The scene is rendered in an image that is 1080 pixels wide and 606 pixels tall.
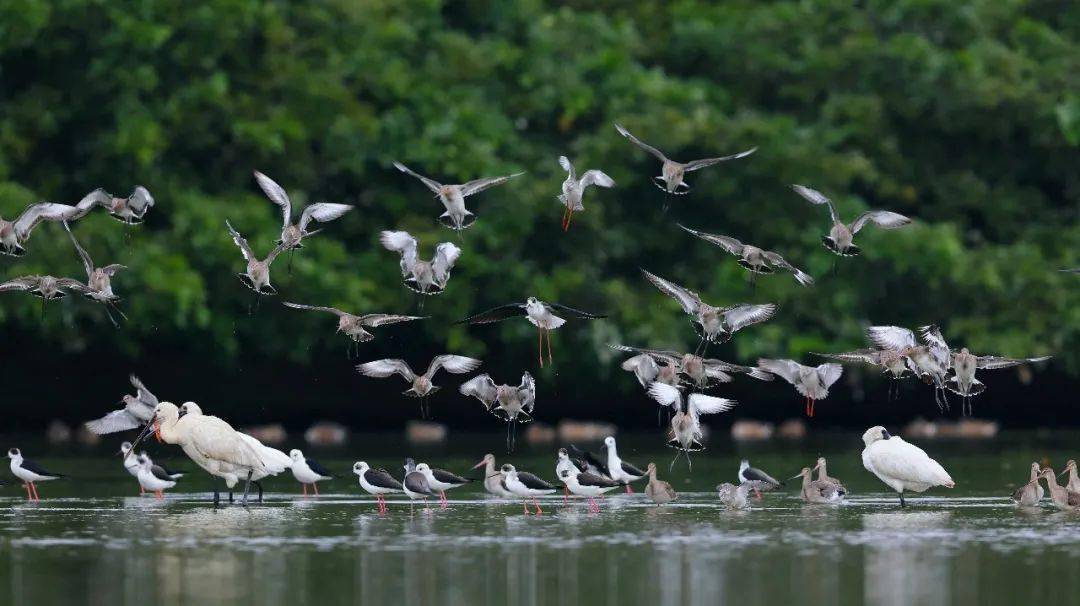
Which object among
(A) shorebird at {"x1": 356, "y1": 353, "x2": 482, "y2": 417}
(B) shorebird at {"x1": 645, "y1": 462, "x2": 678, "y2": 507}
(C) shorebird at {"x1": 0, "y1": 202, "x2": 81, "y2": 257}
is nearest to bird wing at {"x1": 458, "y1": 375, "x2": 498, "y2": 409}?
(A) shorebird at {"x1": 356, "y1": 353, "x2": 482, "y2": 417}

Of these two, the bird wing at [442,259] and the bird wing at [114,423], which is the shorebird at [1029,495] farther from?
the bird wing at [114,423]

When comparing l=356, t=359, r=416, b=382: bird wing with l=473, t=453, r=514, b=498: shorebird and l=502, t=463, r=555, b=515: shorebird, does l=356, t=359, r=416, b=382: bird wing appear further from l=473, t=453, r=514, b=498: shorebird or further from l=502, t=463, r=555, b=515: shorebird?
l=502, t=463, r=555, b=515: shorebird

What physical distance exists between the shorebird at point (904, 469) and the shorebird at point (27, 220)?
31.5 feet

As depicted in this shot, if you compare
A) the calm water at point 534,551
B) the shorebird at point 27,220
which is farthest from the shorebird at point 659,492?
the shorebird at point 27,220

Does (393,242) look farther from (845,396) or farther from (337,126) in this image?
(845,396)

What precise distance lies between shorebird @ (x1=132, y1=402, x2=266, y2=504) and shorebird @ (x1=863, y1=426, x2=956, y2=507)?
6607mm

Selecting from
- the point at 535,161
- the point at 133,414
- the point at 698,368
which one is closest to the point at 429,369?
the point at 698,368

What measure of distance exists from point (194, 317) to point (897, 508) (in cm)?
1760

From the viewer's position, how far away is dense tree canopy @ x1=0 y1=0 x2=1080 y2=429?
41.7 meters

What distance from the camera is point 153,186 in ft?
A: 137

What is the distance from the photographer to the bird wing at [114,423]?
30.8 metres

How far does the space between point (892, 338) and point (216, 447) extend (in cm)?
761

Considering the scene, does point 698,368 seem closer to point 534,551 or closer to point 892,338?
point 892,338

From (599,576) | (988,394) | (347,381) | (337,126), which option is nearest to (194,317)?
(337,126)
